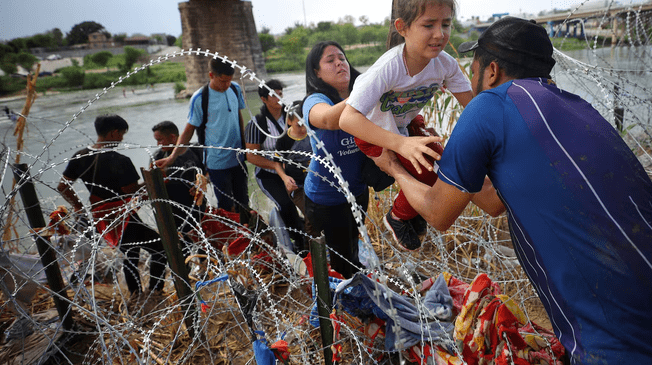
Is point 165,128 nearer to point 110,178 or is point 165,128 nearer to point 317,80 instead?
point 110,178

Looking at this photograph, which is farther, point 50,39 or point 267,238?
point 50,39

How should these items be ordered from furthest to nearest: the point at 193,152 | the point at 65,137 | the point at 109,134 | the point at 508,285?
the point at 65,137 → the point at 193,152 → the point at 109,134 → the point at 508,285

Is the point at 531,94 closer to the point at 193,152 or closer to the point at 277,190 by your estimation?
the point at 277,190

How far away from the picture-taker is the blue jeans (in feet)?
13.3

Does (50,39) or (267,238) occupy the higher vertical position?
(50,39)

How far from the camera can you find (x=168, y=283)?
3746mm

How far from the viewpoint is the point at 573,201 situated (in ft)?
3.34

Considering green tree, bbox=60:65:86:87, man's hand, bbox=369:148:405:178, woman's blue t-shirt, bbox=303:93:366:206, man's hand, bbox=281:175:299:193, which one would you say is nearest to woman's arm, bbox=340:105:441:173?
man's hand, bbox=369:148:405:178

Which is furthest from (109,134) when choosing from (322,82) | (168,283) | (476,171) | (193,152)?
(476,171)

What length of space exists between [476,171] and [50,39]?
7398cm

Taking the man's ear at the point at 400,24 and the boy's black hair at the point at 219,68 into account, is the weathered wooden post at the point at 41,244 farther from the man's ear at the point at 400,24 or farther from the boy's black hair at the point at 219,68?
the man's ear at the point at 400,24

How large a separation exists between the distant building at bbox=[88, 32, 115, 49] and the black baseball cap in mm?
79487

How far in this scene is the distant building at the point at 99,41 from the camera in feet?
221

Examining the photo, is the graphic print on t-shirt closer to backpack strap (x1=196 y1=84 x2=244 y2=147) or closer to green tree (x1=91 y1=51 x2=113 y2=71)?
backpack strap (x1=196 y1=84 x2=244 y2=147)
